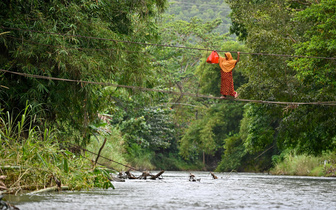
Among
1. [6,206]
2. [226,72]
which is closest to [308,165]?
[226,72]

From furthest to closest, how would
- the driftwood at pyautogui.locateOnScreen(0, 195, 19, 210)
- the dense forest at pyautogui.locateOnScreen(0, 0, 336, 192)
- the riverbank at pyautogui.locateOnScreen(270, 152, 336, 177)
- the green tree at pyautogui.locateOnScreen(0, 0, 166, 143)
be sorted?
the riverbank at pyautogui.locateOnScreen(270, 152, 336, 177) < the green tree at pyautogui.locateOnScreen(0, 0, 166, 143) < the dense forest at pyautogui.locateOnScreen(0, 0, 336, 192) < the driftwood at pyautogui.locateOnScreen(0, 195, 19, 210)

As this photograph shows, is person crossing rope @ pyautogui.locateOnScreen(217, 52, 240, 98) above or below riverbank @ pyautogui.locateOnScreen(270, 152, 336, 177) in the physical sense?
above

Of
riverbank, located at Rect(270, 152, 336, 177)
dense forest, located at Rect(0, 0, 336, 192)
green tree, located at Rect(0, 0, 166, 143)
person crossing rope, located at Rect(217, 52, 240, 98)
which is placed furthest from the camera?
riverbank, located at Rect(270, 152, 336, 177)

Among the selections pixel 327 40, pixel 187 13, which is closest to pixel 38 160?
pixel 327 40

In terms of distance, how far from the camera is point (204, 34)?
40.7 meters

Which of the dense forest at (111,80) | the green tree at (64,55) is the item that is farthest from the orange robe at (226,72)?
the green tree at (64,55)

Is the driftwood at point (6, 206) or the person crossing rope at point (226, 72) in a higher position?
the person crossing rope at point (226, 72)

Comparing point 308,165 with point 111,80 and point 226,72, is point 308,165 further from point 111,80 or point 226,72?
point 111,80

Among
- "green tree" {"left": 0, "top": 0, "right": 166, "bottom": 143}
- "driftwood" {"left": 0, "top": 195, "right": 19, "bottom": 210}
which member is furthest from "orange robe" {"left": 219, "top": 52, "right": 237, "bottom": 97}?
"driftwood" {"left": 0, "top": 195, "right": 19, "bottom": 210}

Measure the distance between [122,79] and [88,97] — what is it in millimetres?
1701

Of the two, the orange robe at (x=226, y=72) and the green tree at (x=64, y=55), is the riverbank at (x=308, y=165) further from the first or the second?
the green tree at (x=64, y=55)

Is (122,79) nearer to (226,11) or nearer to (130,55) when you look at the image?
(130,55)

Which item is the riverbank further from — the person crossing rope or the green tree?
the green tree

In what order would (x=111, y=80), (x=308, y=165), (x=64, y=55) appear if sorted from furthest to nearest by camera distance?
1. (x=308, y=165)
2. (x=111, y=80)
3. (x=64, y=55)
